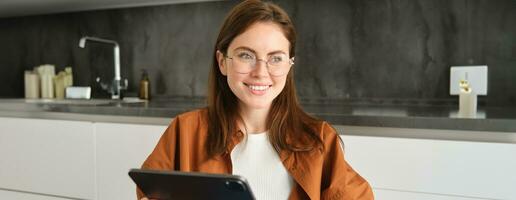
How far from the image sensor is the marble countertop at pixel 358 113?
4.01ft

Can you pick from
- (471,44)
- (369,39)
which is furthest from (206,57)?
(471,44)

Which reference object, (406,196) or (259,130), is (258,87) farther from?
(406,196)

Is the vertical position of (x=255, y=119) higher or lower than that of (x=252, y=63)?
lower

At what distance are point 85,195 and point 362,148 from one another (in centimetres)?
101

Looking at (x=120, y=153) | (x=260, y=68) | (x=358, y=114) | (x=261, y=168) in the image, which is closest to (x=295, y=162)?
(x=261, y=168)

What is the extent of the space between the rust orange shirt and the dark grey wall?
944 millimetres

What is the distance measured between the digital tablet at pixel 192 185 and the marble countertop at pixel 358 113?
73 cm

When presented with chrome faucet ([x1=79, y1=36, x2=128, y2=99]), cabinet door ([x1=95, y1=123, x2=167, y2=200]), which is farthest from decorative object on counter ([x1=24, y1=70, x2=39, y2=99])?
cabinet door ([x1=95, y1=123, x2=167, y2=200])

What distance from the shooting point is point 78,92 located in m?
2.29

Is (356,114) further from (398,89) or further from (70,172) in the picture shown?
(70,172)

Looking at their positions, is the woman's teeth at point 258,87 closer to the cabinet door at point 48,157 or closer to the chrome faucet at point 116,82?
the cabinet door at point 48,157

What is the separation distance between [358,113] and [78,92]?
57.9 inches

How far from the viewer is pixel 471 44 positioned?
1675mm

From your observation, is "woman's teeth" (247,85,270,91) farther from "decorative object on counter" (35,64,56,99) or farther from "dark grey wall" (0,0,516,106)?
"decorative object on counter" (35,64,56,99)
